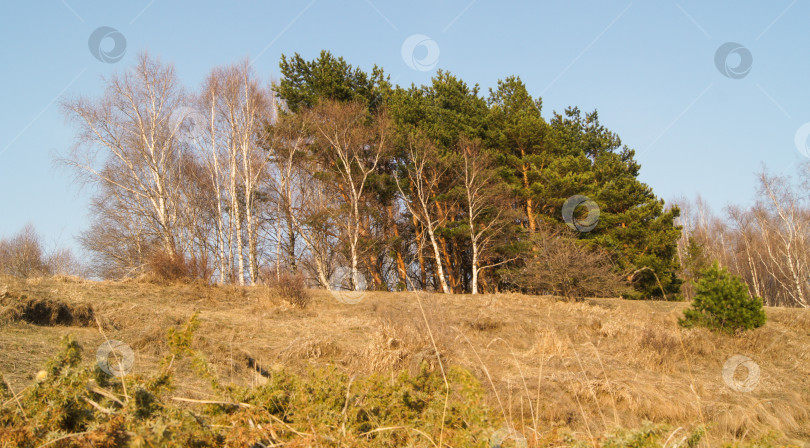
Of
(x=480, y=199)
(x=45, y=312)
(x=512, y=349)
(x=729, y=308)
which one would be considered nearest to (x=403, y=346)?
(x=512, y=349)

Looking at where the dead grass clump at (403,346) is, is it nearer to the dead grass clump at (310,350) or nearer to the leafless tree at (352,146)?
the dead grass clump at (310,350)

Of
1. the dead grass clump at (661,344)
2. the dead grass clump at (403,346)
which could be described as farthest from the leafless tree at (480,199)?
the dead grass clump at (403,346)

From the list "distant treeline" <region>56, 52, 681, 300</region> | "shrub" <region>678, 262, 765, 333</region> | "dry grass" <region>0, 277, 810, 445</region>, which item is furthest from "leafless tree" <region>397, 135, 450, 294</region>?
"shrub" <region>678, 262, 765, 333</region>

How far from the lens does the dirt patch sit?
802 cm

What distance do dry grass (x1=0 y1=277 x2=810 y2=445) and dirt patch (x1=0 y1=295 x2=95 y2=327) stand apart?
258 millimetres

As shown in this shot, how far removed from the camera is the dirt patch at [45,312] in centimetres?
802

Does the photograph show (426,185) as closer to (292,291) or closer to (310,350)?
(292,291)

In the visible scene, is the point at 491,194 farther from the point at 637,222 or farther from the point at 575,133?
the point at 575,133

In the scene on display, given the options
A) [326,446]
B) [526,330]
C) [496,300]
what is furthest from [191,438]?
[496,300]

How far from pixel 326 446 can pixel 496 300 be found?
48.9 feet

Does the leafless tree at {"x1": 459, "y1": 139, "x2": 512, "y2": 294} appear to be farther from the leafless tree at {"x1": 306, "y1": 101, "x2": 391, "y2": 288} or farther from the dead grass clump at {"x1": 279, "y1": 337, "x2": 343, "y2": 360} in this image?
the dead grass clump at {"x1": 279, "y1": 337, "x2": 343, "y2": 360}

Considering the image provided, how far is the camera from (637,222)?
920 inches

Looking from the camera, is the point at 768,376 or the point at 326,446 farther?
the point at 768,376

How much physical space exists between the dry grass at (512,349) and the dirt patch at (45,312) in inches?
10.1
